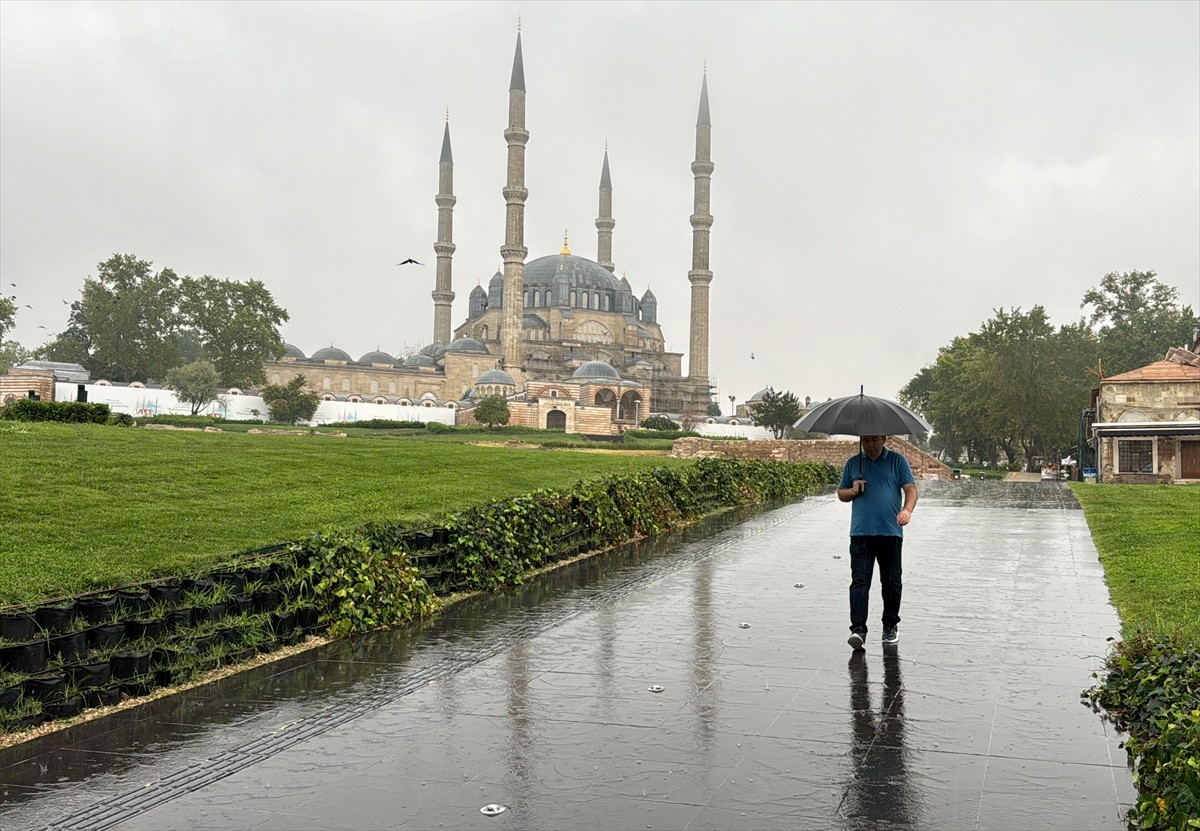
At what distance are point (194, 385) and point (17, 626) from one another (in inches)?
2236

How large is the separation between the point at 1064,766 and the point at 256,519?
7.24m

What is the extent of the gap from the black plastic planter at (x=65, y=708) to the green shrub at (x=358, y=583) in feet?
6.66

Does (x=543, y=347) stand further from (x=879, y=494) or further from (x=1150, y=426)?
(x=879, y=494)

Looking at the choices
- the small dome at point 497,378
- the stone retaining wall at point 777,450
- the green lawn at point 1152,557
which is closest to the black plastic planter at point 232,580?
the green lawn at point 1152,557

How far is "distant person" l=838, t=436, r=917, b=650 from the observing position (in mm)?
7098

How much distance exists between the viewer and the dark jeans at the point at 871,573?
7.02m

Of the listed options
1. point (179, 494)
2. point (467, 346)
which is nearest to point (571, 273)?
point (467, 346)

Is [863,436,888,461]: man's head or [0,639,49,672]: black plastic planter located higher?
[863,436,888,461]: man's head

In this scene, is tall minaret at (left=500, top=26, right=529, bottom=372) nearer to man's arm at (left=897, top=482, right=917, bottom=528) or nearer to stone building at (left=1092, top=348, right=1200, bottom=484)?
stone building at (left=1092, top=348, right=1200, bottom=484)

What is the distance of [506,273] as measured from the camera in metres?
80.1

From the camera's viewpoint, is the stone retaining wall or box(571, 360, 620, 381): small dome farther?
box(571, 360, 620, 381): small dome

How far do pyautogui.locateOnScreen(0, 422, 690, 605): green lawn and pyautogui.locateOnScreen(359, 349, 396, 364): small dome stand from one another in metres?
77.8

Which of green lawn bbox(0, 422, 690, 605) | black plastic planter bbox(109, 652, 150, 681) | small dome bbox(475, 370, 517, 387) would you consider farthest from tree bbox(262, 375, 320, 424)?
black plastic planter bbox(109, 652, 150, 681)

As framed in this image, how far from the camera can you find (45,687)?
17.2 ft
